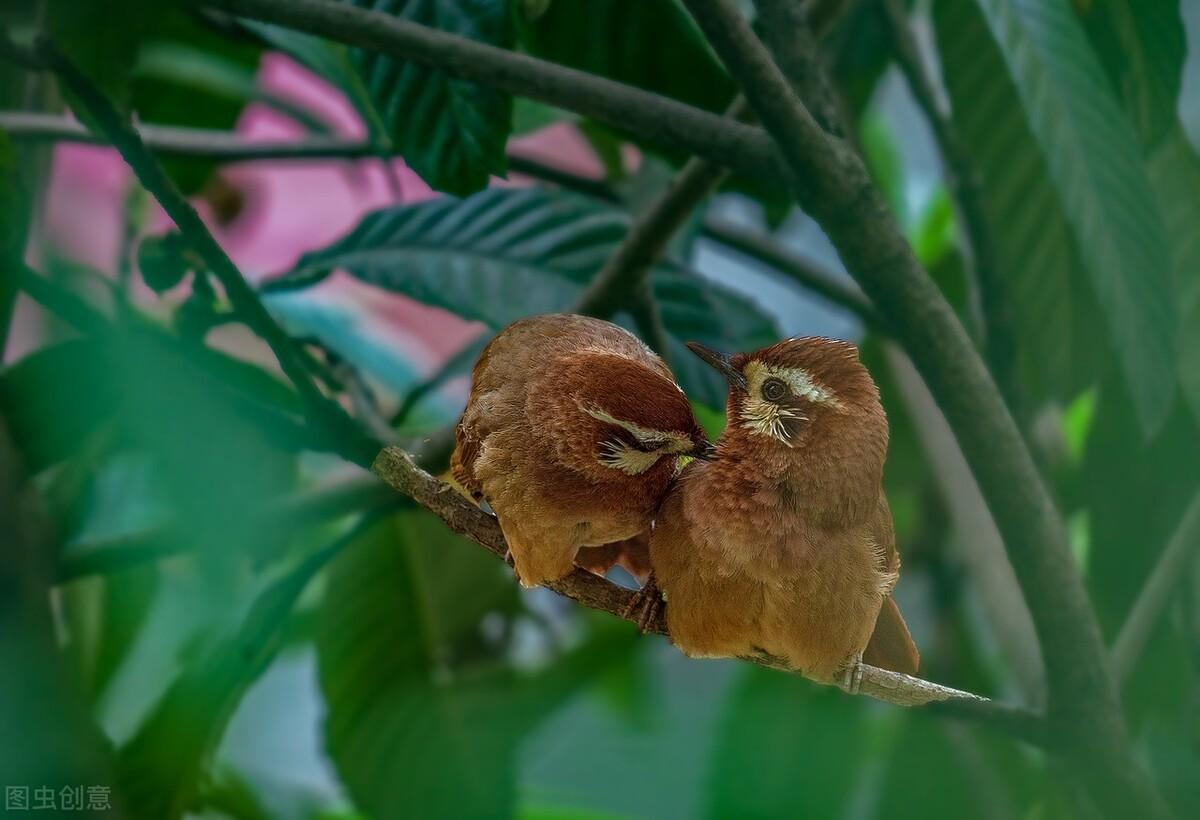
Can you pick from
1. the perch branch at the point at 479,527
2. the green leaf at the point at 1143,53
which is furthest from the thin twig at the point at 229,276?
the green leaf at the point at 1143,53

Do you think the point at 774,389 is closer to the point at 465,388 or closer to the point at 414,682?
the point at 414,682

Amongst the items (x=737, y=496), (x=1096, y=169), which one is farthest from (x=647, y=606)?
(x=1096, y=169)

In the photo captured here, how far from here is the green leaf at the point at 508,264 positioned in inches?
27.5

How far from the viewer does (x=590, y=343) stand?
0.46 meters

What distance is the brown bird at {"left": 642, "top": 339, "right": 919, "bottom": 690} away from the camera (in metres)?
0.41

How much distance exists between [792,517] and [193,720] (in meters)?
0.57

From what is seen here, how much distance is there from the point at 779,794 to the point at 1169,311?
24.3 inches

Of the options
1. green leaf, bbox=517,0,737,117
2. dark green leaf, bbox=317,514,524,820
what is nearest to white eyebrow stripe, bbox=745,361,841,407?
green leaf, bbox=517,0,737,117

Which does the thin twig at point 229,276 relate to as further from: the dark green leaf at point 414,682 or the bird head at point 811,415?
the dark green leaf at point 414,682

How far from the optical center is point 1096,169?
22.0 inches

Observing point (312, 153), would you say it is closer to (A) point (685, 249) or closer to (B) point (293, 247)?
(A) point (685, 249)

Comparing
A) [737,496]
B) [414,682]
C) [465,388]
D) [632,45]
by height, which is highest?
[632,45]

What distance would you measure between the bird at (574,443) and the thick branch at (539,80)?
0.46ft

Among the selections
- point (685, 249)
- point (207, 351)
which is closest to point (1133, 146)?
point (685, 249)
